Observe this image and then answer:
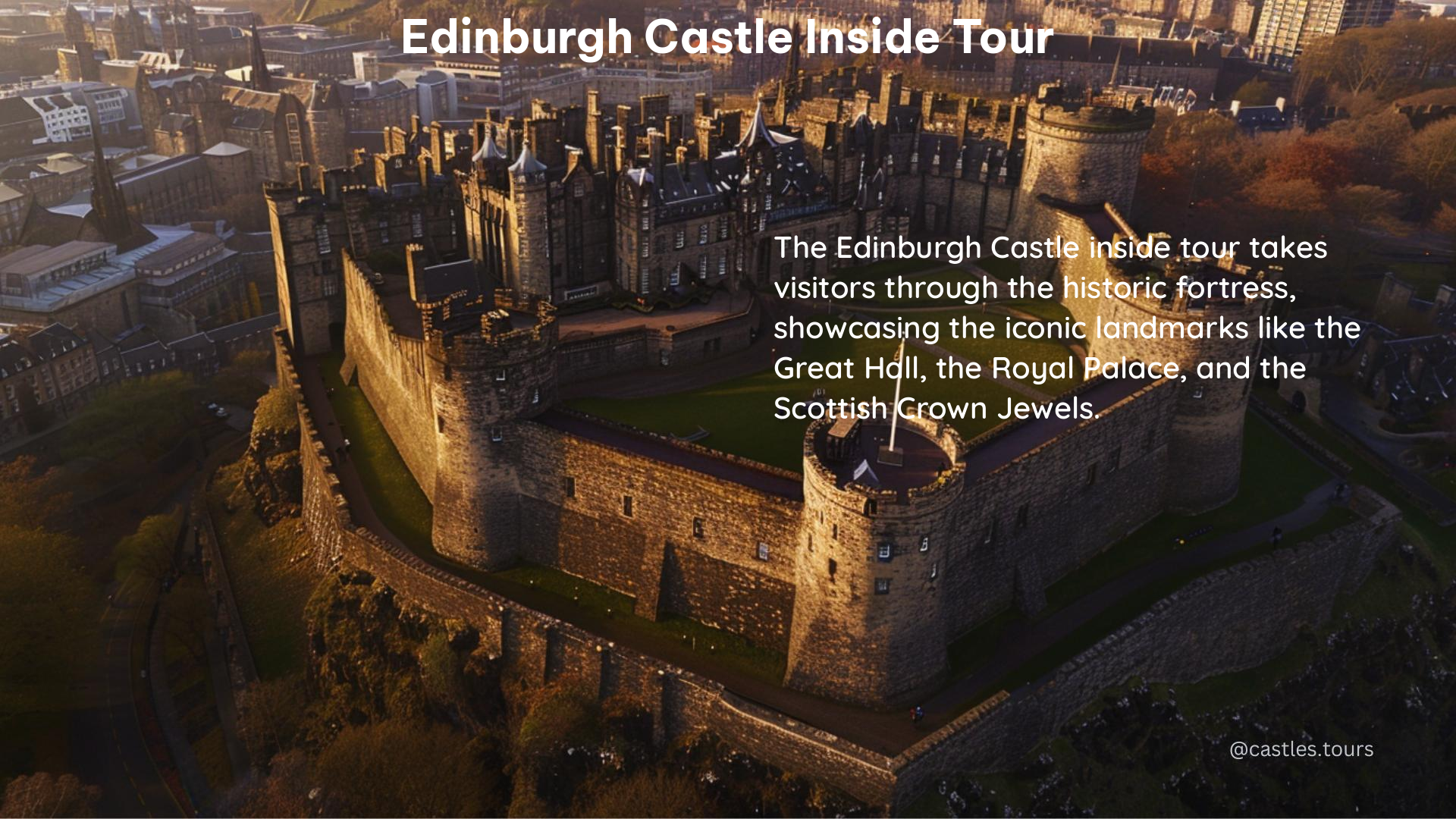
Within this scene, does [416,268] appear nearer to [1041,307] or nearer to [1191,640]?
[1041,307]

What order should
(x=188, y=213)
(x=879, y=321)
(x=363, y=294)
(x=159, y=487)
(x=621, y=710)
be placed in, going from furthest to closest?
(x=188, y=213) → (x=159, y=487) → (x=879, y=321) → (x=363, y=294) → (x=621, y=710)

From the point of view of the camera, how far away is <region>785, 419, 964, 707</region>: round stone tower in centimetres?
4112

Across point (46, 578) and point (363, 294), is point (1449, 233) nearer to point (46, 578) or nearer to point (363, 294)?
point (363, 294)

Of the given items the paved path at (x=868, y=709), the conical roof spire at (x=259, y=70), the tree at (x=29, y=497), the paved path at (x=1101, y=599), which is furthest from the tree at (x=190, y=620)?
the conical roof spire at (x=259, y=70)

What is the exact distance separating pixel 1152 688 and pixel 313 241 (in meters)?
56.0

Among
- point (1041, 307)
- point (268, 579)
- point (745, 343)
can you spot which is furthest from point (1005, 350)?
point (268, 579)

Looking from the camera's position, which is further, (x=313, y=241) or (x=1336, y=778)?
(x=313, y=241)

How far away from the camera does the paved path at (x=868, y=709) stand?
144ft

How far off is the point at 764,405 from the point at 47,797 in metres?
36.4

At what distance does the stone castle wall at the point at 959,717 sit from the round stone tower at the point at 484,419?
2668 millimetres

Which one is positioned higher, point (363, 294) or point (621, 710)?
point (363, 294)

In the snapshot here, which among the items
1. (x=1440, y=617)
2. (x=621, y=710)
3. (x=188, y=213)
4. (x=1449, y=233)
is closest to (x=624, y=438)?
(x=621, y=710)

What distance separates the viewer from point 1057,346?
68.6m

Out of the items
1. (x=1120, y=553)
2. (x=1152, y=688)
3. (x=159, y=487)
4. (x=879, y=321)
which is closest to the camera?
(x=1152, y=688)
